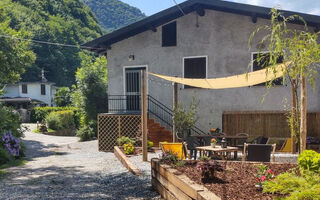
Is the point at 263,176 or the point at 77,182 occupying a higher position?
the point at 263,176

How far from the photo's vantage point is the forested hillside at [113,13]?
74250 millimetres

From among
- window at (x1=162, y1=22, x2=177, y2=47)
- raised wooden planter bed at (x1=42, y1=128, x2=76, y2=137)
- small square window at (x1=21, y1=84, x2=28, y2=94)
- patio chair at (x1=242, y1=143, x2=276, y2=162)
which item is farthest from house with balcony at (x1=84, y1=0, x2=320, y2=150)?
small square window at (x1=21, y1=84, x2=28, y2=94)

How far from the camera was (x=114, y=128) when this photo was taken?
1249 cm

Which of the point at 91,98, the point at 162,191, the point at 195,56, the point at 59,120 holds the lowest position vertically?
the point at 59,120

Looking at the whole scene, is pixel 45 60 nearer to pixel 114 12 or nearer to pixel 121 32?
pixel 114 12

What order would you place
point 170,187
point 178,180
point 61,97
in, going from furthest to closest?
1. point 61,97
2. point 170,187
3. point 178,180

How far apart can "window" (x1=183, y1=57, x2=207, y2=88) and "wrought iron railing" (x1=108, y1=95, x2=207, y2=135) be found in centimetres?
190

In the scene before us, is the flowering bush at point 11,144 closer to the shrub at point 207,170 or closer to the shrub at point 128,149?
the shrub at point 128,149

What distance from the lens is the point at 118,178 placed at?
22.8ft

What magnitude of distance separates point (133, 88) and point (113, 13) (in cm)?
6760

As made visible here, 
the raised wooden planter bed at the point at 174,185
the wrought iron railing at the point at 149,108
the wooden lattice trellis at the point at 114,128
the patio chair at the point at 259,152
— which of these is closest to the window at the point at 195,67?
the wrought iron railing at the point at 149,108

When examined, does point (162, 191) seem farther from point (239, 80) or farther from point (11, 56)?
point (11, 56)

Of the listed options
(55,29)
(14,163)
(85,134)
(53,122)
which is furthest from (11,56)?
(55,29)

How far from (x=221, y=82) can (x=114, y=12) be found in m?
72.8
